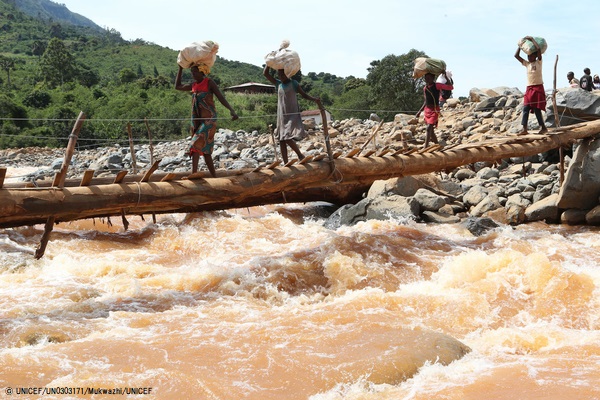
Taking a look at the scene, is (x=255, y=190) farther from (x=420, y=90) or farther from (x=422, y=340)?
(x=420, y=90)

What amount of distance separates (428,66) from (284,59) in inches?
111

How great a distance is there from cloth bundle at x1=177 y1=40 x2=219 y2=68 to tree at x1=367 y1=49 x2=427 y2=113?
20200 mm

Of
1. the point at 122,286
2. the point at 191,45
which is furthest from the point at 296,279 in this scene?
the point at 191,45

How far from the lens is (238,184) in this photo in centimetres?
638

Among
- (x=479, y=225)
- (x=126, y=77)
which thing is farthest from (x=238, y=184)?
(x=126, y=77)

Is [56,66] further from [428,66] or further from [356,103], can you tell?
[428,66]

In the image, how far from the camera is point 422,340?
470cm

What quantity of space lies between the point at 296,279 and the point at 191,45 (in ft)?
9.11

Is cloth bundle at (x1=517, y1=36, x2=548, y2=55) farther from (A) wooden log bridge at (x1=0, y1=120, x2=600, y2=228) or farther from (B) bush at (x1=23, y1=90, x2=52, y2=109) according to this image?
(B) bush at (x1=23, y1=90, x2=52, y2=109)

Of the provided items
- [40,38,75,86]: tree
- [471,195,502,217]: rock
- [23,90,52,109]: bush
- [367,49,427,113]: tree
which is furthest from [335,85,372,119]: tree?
[471,195,502,217]: rock

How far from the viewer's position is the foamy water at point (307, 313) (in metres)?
4.24

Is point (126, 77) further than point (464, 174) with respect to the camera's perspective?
Yes

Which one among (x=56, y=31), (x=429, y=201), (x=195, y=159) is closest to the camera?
(x=195, y=159)

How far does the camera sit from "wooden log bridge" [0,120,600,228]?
5250 mm
